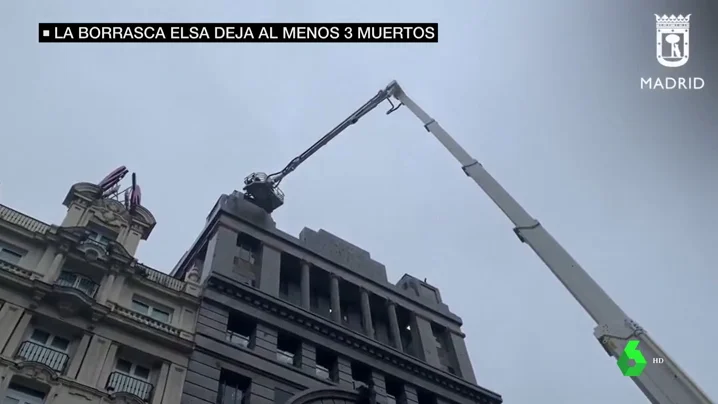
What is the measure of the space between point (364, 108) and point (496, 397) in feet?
87.3

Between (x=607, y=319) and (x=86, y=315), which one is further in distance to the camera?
(x=86, y=315)

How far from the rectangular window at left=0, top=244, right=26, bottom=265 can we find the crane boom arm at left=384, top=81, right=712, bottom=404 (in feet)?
70.5

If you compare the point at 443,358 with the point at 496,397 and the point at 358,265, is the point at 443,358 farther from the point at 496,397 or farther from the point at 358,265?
the point at 358,265

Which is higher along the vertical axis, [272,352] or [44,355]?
[272,352]

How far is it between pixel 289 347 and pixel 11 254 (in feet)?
46.9

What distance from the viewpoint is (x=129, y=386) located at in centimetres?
2512

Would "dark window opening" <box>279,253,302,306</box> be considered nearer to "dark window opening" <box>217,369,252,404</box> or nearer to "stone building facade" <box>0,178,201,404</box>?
"stone building facade" <box>0,178,201,404</box>

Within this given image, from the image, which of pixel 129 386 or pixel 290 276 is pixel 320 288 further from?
pixel 129 386

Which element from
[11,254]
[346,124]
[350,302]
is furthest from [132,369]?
[346,124]

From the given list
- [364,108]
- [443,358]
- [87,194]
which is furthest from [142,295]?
[364,108]

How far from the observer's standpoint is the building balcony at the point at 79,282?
27792mm

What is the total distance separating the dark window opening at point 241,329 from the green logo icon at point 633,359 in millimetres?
19234

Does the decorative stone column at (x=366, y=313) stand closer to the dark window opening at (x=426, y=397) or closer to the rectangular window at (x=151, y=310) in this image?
the dark window opening at (x=426, y=397)

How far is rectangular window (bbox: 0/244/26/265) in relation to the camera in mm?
27250
